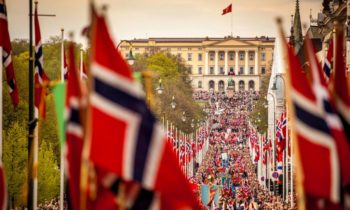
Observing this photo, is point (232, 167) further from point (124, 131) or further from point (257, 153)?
point (124, 131)

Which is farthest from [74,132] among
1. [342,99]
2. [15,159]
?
[15,159]

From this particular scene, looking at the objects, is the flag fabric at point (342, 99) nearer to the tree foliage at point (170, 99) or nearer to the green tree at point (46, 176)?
the green tree at point (46, 176)

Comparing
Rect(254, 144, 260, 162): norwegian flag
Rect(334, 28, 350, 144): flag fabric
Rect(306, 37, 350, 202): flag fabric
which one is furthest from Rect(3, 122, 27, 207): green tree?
Rect(306, 37, 350, 202): flag fabric

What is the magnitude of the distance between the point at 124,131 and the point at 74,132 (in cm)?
166

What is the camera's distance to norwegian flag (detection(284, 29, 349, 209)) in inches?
536

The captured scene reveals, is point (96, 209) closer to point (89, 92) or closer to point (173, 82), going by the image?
point (89, 92)

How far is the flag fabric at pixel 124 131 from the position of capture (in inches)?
510

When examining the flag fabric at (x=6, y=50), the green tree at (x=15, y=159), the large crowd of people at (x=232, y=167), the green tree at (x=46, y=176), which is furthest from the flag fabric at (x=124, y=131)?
the green tree at (x=46, y=176)

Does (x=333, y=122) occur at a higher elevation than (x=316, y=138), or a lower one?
higher

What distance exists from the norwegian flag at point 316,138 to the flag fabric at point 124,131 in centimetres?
134

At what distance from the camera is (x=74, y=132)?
1457cm

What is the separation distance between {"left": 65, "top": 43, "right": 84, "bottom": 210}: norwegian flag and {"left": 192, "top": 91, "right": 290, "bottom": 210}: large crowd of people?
22.9m

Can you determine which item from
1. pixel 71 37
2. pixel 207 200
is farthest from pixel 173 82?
pixel 71 37

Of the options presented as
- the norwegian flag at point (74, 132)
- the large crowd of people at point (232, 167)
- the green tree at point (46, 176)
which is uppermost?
the norwegian flag at point (74, 132)
